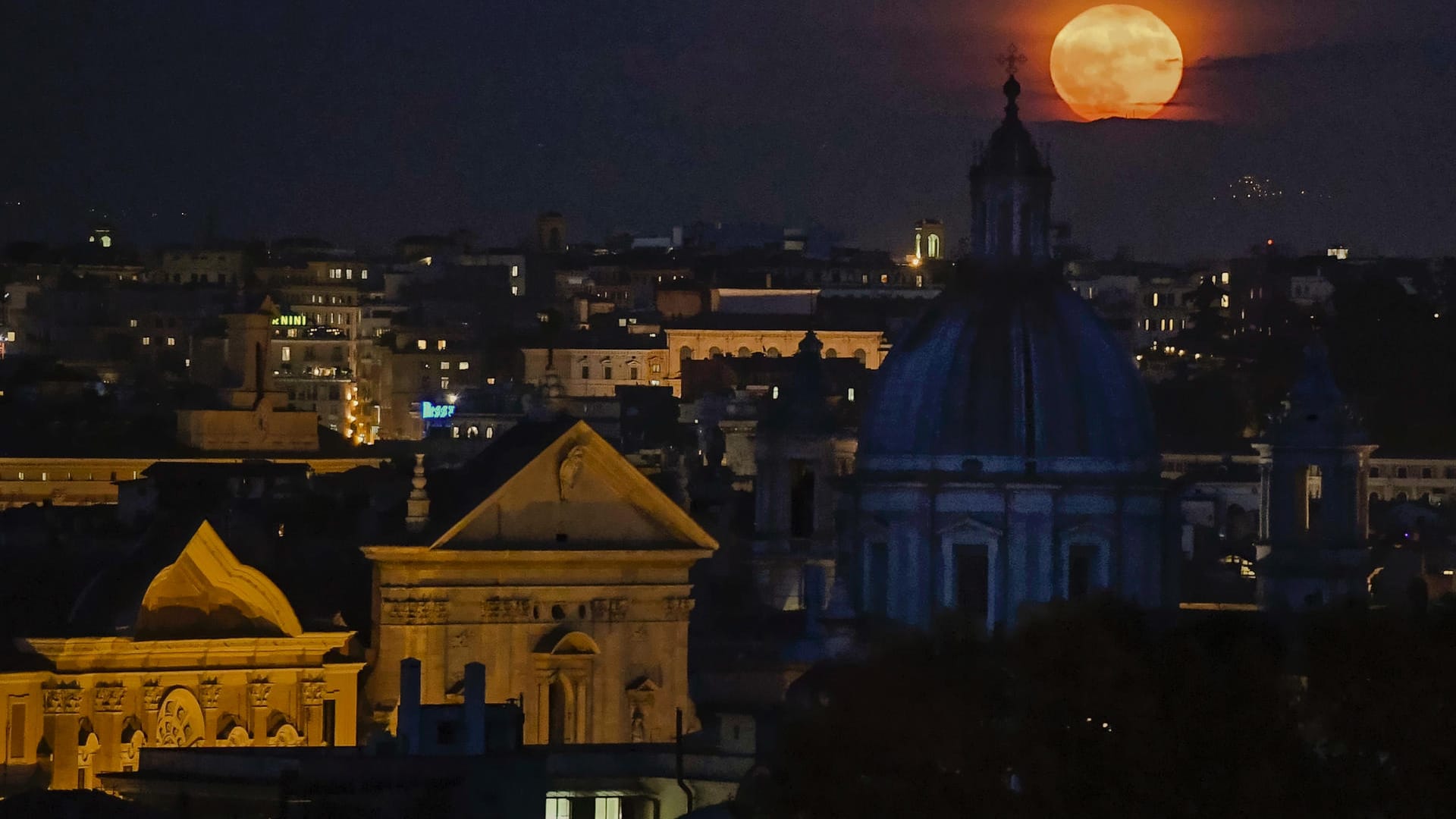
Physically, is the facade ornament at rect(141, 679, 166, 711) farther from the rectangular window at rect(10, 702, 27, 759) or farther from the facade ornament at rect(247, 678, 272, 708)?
the rectangular window at rect(10, 702, 27, 759)

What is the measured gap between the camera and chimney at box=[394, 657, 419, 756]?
56.7 metres

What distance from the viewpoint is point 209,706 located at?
60.7m

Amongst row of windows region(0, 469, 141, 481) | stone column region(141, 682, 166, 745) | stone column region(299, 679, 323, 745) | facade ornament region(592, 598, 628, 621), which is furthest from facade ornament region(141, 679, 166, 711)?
row of windows region(0, 469, 141, 481)

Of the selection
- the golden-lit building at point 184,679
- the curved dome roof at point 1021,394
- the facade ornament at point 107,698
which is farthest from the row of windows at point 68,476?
the facade ornament at point 107,698

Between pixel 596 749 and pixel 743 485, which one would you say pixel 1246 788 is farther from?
pixel 743 485

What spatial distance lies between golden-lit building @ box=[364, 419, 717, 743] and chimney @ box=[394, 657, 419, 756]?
2039 mm

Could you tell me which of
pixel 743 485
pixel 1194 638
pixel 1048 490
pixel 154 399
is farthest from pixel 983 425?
pixel 154 399

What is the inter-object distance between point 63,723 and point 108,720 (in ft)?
1.73

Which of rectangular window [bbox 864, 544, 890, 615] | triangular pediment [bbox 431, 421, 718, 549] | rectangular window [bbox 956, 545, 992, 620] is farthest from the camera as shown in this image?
rectangular window [bbox 864, 544, 890, 615]

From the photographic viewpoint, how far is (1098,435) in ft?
257

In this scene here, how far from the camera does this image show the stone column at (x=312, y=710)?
6175 cm

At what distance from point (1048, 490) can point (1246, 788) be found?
30.1m

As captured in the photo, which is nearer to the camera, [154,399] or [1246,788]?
[1246,788]

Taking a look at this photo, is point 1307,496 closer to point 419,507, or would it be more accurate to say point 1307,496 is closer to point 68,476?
point 419,507
